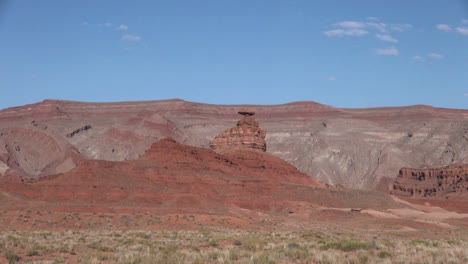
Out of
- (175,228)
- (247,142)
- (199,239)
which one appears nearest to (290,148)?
(247,142)

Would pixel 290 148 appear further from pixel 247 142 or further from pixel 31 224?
pixel 31 224

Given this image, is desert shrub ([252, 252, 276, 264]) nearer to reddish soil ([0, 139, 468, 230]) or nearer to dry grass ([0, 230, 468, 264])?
dry grass ([0, 230, 468, 264])

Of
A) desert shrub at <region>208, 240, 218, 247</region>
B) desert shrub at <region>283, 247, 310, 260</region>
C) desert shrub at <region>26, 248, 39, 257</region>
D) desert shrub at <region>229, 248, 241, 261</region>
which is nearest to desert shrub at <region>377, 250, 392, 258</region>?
desert shrub at <region>283, 247, 310, 260</region>

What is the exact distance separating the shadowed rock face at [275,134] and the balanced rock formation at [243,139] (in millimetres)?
36296

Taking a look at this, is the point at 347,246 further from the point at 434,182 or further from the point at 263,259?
the point at 434,182

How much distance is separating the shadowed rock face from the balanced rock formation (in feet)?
119

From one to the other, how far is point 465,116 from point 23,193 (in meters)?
141

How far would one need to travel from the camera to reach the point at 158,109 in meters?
183

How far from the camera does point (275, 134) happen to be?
157 m

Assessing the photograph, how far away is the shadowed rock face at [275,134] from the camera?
134 metres

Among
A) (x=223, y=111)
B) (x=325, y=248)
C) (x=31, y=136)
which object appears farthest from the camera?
(x=223, y=111)

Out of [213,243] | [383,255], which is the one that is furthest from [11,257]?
[383,255]

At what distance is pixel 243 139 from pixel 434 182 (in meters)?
30.8

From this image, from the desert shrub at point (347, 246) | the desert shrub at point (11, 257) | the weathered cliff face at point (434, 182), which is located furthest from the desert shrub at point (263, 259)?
the weathered cliff face at point (434, 182)
